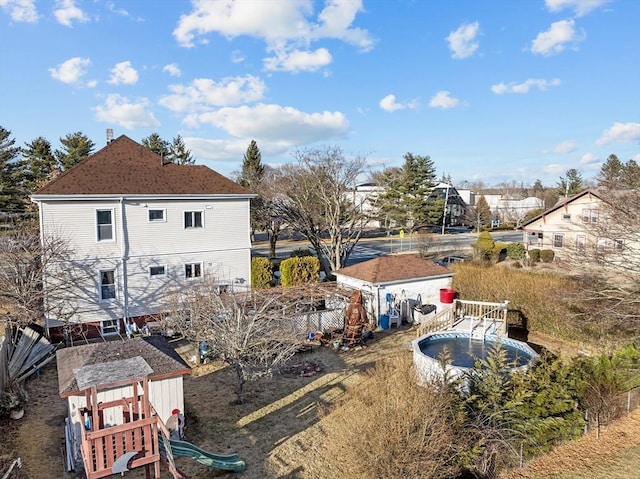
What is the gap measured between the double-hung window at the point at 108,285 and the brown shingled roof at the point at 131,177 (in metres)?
3.43

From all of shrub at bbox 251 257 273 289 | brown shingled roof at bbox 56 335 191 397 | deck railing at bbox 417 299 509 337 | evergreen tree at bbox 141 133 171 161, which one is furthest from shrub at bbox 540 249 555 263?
evergreen tree at bbox 141 133 171 161

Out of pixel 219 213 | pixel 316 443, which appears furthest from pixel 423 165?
pixel 316 443

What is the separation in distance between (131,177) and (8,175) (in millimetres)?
30661

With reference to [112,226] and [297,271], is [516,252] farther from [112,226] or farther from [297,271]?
[112,226]

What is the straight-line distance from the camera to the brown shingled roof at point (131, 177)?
58.1 ft

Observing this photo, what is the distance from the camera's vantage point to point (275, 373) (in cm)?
1440

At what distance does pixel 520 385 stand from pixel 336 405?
478 cm

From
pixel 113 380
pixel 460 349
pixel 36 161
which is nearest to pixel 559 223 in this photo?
pixel 460 349

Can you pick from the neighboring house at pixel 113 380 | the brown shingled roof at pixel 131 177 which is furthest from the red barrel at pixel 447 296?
the neighboring house at pixel 113 380

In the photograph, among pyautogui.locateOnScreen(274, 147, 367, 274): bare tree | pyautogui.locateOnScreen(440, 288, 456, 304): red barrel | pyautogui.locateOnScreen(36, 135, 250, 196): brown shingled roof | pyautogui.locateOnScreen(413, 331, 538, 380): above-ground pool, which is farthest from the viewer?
pyautogui.locateOnScreen(274, 147, 367, 274): bare tree

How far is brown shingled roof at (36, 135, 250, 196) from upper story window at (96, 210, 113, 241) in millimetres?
895

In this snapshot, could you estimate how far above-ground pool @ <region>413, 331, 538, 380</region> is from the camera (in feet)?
42.3

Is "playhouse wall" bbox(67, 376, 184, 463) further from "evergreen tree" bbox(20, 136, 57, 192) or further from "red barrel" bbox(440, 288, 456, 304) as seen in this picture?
"evergreen tree" bbox(20, 136, 57, 192)

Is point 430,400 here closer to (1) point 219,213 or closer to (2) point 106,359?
(2) point 106,359
